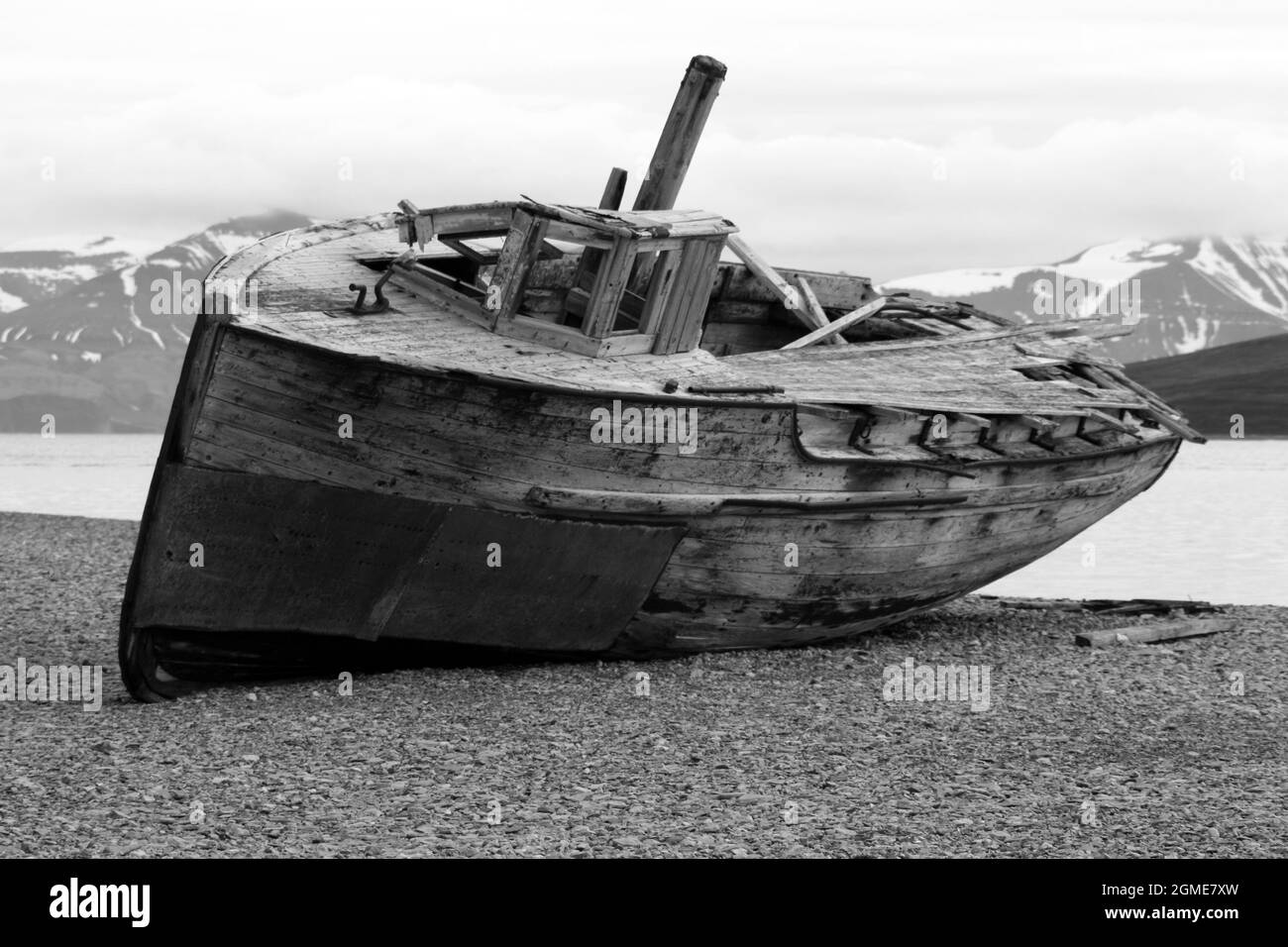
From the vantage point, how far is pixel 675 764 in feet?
36.0

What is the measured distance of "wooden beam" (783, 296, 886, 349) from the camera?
17594mm

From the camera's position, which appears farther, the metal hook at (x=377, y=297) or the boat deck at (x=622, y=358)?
the metal hook at (x=377, y=297)

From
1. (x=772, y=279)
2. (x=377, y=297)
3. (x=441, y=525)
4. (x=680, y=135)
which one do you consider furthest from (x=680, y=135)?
(x=441, y=525)

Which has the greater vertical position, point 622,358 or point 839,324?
point 839,324

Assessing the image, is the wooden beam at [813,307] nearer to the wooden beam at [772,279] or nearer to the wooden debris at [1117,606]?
the wooden beam at [772,279]

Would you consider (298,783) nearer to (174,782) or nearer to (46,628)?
(174,782)

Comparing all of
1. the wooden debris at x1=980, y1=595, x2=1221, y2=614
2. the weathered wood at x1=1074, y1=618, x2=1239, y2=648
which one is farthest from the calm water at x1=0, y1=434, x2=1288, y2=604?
the weathered wood at x1=1074, y1=618, x2=1239, y2=648

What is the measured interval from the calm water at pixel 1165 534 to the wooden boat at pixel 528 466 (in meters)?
13.0

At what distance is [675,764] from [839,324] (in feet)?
27.8

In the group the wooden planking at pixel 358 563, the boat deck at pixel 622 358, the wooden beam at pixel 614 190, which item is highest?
the wooden beam at pixel 614 190

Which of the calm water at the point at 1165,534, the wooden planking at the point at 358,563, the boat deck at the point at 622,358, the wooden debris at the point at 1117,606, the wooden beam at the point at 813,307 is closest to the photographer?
the wooden planking at the point at 358,563

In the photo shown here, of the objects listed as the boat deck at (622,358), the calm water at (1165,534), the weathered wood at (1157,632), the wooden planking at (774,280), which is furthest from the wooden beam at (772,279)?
the calm water at (1165,534)

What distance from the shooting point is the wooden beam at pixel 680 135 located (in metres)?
18.5

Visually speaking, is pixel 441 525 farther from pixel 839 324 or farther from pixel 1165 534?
pixel 1165 534
